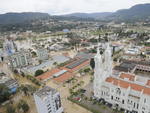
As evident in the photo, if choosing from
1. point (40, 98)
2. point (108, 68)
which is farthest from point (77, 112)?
point (108, 68)

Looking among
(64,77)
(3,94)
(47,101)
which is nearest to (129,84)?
(47,101)

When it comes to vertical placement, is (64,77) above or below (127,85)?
below

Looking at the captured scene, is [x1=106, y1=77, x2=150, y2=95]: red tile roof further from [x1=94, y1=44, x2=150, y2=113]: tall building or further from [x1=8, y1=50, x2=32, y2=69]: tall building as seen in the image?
[x1=8, y1=50, x2=32, y2=69]: tall building

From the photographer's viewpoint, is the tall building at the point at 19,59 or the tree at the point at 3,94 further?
the tall building at the point at 19,59

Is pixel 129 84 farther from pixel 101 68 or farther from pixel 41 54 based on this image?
pixel 41 54

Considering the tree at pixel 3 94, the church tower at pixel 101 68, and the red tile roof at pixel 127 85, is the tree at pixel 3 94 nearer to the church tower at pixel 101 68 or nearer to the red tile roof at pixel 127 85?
the church tower at pixel 101 68

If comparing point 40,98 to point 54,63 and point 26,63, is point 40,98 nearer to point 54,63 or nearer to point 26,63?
point 54,63

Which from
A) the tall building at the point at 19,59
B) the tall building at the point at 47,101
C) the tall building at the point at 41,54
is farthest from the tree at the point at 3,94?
the tall building at the point at 41,54

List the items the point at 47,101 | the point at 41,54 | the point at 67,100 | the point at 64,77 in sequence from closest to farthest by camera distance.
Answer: the point at 47,101 < the point at 67,100 < the point at 64,77 < the point at 41,54
